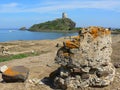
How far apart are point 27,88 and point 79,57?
2.47 m

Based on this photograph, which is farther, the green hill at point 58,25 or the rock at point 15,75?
the green hill at point 58,25

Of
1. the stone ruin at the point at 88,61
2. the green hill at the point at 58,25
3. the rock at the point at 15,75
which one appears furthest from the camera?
the green hill at the point at 58,25

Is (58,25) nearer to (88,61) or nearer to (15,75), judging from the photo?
(15,75)

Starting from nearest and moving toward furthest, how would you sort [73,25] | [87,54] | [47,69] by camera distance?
[87,54] → [47,69] → [73,25]

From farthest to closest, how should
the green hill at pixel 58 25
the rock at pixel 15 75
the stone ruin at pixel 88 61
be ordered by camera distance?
the green hill at pixel 58 25 < the rock at pixel 15 75 < the stone ruin at pixel 88 61

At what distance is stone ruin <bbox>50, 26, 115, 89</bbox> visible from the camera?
1352cm

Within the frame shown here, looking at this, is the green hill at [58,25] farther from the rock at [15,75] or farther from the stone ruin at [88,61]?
the stone ruin at [88,61]

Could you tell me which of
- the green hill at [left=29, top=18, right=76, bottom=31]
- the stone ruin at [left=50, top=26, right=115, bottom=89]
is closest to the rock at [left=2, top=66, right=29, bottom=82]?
the stone ruin at [left=50, top=26, right=115, bottom=89]

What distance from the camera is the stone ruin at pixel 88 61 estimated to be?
44.3ft

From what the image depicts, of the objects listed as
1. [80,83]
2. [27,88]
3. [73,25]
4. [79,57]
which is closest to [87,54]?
[79,57]

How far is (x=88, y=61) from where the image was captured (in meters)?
13.5

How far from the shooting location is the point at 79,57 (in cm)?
1353

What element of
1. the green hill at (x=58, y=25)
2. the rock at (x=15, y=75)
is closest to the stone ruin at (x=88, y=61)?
the rock at (x=15, y=75)

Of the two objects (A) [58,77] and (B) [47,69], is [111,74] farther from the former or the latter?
(B) [47,69]
